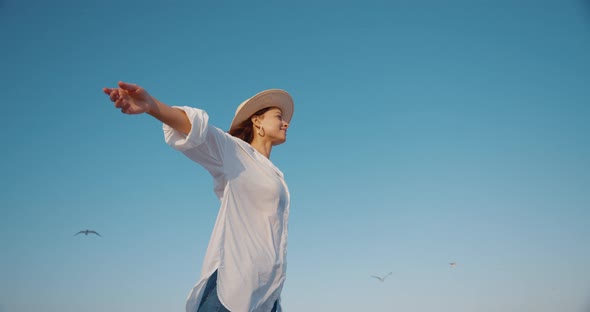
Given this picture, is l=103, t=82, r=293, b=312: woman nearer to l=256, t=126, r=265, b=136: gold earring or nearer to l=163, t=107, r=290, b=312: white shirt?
l=163, t=107, r=290, b=312: white shirt

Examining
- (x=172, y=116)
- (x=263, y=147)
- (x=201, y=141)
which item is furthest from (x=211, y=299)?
(x=263, y=147)

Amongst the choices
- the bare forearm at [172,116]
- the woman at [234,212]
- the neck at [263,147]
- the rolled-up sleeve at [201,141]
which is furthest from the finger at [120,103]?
the neck at [263,147]

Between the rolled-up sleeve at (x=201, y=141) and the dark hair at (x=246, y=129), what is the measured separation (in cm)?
107

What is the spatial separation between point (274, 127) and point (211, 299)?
5.67ft

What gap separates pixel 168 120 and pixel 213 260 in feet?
3.01

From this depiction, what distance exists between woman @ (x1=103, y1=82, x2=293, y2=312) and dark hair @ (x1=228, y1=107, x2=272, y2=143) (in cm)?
72

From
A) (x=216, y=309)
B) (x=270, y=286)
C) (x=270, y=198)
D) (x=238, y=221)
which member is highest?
(x=270, y=198)

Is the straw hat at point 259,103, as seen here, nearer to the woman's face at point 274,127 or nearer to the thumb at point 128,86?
the woman's face at point 274,127

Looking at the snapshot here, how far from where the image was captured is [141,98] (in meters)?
2.67

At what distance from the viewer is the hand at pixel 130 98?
2568 millimetres

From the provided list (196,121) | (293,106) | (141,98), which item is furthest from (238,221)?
(293,106)

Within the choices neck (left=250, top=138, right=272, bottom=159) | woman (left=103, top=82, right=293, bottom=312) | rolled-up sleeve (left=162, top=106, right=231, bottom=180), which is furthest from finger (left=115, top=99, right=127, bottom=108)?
neck (left=250, top=138, right=272, bottom=159)

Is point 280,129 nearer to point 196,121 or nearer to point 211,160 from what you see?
point 211,160

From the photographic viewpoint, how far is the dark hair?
14.6 ft
